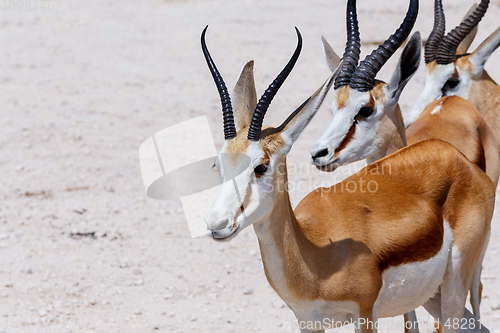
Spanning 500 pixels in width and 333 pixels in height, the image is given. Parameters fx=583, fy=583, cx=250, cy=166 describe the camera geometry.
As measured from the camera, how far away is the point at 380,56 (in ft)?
15.5

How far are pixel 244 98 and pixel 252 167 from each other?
737mm

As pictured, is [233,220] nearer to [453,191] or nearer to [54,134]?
[453,191]

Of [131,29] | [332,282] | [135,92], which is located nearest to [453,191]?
[332,282]

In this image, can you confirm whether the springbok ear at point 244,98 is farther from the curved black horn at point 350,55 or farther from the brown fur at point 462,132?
the brown fur at point 462,132

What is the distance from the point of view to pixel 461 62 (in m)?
6.26

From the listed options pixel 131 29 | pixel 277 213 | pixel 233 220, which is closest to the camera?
pixel 233 220

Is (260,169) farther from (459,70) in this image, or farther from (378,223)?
(459,70)

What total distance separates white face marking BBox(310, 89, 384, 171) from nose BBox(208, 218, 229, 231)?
63.7 inches

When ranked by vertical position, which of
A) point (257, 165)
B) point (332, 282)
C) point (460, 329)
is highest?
point (257, 165)

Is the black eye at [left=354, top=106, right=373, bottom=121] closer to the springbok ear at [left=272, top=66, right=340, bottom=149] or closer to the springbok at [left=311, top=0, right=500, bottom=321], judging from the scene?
the springbok at [left=311, top=0, right=500, bottom=321]

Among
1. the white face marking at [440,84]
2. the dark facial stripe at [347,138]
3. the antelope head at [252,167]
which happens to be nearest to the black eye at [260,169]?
the antelope head at [252,167]

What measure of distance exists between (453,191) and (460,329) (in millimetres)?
1190

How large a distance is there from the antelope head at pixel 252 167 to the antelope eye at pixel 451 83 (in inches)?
133

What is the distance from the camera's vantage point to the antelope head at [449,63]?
6.18 meters
